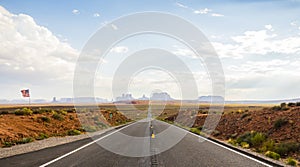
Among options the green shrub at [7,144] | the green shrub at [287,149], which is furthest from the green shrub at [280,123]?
the green shrub at [7,144]

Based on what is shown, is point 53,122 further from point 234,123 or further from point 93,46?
point 234,123

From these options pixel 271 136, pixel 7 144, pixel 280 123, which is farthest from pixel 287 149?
pixel 7 144

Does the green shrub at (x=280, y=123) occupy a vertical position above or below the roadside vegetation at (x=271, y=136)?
above

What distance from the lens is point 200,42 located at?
2344 centimetres

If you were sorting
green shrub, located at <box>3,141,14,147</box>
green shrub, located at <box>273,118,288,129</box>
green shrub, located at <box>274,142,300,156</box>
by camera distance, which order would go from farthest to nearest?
green shrub, located at <box>273,118,288,129</box>, green shrub, located at <box>3,141,14,147</box>, green shrub, located at <box>274,142,300,156</box>

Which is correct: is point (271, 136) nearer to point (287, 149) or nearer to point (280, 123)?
point (280, 123)

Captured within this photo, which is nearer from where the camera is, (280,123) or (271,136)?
(271,136)

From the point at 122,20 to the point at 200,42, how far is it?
6319 millimetres

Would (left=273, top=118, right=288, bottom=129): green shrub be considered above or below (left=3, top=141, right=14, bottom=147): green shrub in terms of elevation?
above

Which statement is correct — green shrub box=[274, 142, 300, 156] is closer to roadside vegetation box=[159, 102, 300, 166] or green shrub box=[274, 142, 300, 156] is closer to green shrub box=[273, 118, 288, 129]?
roadside vegetation box=[159, 102, 300, 166]

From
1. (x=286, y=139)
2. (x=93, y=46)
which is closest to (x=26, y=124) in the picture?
(x=93, y=46)

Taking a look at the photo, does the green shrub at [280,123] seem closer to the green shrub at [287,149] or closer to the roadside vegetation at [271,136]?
the roadside vegetation at [271,136]

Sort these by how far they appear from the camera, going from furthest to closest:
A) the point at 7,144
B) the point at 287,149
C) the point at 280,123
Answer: the point at 280,123 < the point at 7,144 < the point at 287,149

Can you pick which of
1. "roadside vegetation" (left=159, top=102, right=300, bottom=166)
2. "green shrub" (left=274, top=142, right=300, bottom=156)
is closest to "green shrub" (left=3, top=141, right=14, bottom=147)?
"roadside vegetation" (left=159, top=102, right=300, bottom=166)
